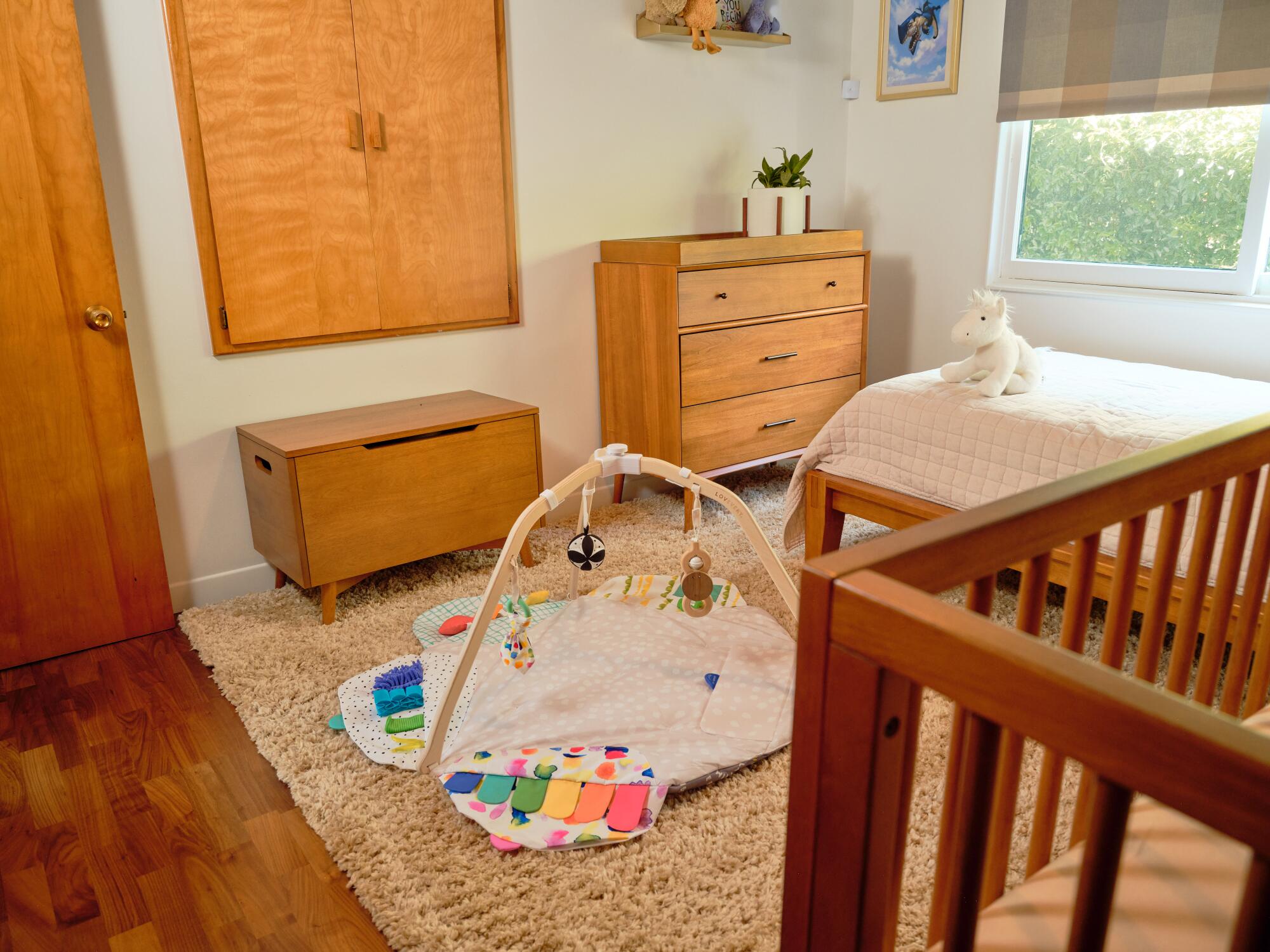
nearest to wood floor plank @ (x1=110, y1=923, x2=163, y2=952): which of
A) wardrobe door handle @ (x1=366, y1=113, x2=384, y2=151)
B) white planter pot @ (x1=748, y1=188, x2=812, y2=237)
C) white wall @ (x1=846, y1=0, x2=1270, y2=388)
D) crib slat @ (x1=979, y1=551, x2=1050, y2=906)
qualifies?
crib slat @ (x1=979, y1=551, x2=1050, y2=906)

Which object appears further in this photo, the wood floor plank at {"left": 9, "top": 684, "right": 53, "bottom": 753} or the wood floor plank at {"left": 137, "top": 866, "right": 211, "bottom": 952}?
the wood floor plank at {"left": 9, "top": 684, "right": 53, "bottom": 753}

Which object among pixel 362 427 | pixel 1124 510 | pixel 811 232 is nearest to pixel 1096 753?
pixel 1124 510

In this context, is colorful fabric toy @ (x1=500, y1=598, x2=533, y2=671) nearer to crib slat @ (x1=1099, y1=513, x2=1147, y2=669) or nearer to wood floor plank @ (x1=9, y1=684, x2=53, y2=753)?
wood floor plank @ (x1=9, y1=684, x2=53, y2=753)

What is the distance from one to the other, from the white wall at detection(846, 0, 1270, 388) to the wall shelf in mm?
498

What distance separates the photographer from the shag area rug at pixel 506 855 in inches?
56.1

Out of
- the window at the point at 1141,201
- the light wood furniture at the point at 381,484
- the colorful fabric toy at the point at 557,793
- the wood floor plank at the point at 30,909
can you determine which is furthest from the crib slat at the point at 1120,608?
the window at the point at 1141,201

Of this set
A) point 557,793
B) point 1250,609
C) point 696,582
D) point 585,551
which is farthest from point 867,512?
point 1250,609

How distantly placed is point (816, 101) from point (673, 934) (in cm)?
335

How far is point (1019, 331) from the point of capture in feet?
11.3

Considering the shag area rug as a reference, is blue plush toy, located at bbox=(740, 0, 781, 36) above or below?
above

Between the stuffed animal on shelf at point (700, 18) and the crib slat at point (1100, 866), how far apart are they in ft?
10.1

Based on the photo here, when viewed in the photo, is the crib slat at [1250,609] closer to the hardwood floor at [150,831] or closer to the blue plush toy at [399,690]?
the hardwood floor at [150,831]

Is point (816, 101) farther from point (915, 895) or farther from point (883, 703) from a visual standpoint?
point (883, 703)

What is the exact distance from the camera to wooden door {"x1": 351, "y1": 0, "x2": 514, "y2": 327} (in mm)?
2703
